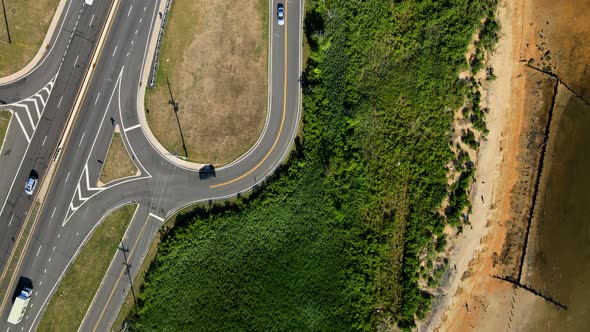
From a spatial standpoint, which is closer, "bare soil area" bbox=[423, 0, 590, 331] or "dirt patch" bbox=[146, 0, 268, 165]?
"dirt patch" bbox=[146, 0, 268, 165]

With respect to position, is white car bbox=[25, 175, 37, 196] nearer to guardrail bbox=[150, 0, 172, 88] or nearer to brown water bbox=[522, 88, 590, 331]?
guardrail bbox=[150, 0, 172, 88]

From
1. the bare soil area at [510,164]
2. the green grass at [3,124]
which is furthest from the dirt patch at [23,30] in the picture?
the bare soil area at [510,164]

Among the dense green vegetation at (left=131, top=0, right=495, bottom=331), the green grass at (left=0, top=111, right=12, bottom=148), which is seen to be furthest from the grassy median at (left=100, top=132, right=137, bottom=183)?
the green grass at (left=0, top=111, right=12, bottom=148)

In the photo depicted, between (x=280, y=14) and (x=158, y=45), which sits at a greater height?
(x=280, y=14)

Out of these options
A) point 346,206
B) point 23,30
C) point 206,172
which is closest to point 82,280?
point 206,172

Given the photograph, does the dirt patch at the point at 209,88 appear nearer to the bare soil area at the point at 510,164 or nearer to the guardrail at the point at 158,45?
the guardrail at the point at 158,45

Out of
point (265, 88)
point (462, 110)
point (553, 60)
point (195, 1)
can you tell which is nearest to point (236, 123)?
point (265, 88)

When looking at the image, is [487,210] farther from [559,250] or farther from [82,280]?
[82,280]

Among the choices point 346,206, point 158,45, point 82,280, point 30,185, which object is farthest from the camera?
point 158,45
